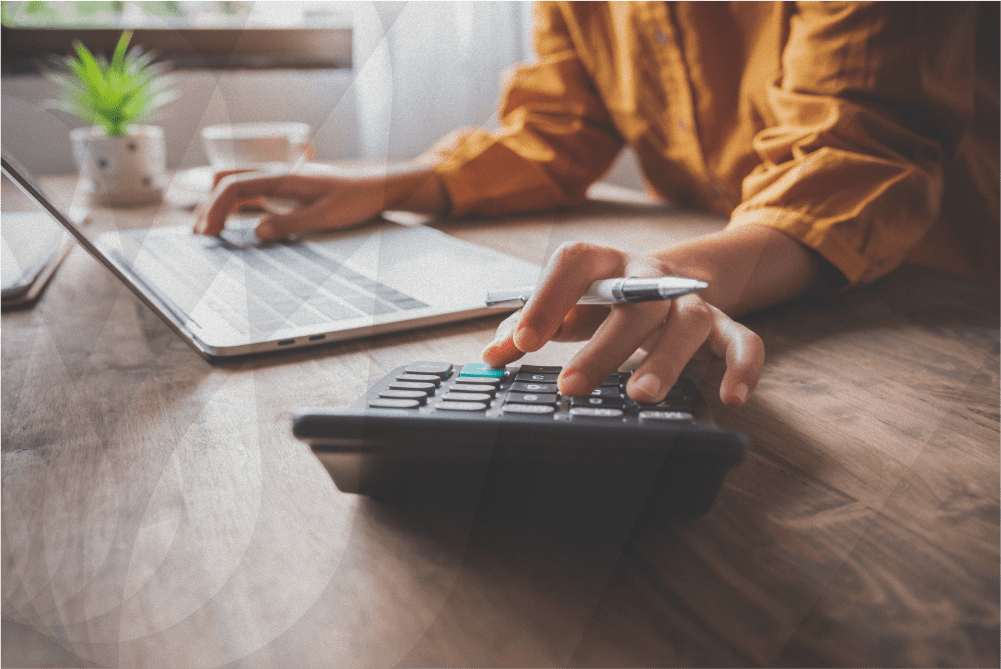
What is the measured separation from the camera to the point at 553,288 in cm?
38

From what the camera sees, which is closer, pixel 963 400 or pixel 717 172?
pixel 963 400

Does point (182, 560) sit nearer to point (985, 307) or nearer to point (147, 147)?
point (985, 307)

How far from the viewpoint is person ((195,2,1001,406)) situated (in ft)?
1.28

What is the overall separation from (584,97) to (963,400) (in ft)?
2.47

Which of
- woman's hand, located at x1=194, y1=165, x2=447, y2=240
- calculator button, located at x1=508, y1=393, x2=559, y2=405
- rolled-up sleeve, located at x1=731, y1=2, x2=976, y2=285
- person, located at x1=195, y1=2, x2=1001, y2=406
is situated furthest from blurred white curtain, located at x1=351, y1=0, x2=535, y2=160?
calculator button, located at x1=508, y1=393, x2=559, y2=405

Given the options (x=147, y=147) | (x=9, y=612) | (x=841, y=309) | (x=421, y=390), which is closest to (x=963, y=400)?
(x=841, y=309)

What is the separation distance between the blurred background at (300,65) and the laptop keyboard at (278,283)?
1154mm

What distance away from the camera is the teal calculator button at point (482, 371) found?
0.34 m

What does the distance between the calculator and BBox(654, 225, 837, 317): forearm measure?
24 cm

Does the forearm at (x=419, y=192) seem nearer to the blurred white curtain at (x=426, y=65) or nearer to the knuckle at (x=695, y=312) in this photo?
the knuckle at (x=695, y=312)

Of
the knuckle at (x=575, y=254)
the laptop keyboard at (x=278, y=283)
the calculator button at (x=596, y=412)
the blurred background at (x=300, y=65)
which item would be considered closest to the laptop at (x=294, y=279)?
the laptop keyboard at (x=278, y=283)

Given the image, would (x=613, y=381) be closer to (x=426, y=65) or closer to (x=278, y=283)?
(x=278, y=283)

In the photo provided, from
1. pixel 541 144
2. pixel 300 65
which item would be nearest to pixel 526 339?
pixel 541 144

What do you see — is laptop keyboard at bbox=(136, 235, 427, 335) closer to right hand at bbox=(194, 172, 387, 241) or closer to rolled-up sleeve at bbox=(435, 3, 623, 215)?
right hand at bbox=(194, 172, 387, 241)
